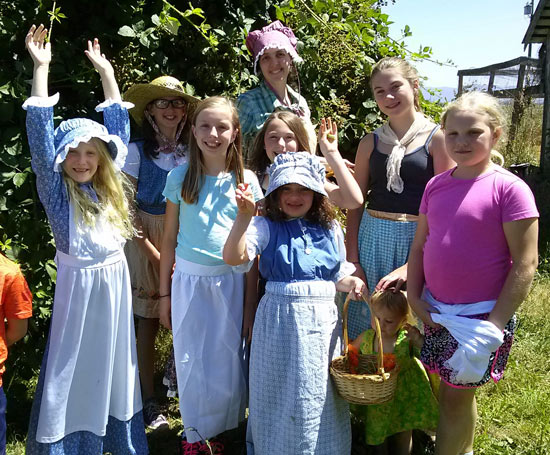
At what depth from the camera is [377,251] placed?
2.92m

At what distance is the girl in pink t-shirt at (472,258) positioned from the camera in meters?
2.21

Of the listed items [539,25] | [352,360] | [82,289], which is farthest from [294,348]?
[539,25]

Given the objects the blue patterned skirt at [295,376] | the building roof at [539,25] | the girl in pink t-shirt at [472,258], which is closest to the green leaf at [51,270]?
the blue patterned skirt at [295,376]

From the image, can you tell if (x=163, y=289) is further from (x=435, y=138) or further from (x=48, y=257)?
(x=435, y=138)

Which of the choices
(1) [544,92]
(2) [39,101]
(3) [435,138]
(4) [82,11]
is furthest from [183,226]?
(1) [544,92]

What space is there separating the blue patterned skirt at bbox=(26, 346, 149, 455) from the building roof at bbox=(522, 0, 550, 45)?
9916 millimetres

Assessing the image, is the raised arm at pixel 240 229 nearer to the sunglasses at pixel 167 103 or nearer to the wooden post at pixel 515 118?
the sunglasses at pixel 167 103

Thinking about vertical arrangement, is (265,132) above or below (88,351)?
above

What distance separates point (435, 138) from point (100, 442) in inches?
82.4

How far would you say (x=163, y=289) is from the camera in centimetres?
287

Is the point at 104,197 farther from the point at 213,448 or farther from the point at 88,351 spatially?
the point at 213,448

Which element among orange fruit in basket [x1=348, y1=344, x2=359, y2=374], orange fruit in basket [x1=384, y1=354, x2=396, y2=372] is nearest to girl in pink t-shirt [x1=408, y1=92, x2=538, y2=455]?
orange fruit in basket [x1=384, y1=354, x2=396, y2=372]

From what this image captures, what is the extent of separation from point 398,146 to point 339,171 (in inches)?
14.3

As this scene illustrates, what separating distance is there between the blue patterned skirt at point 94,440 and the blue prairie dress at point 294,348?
0.57 m
